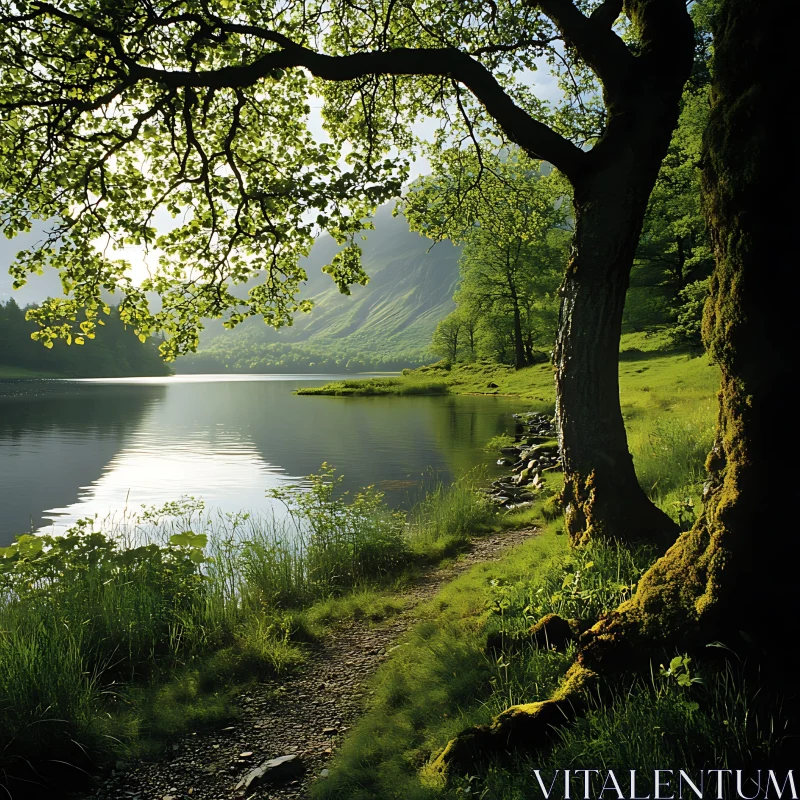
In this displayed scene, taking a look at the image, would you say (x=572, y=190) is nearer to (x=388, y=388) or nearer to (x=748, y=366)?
(x=748, y=366)

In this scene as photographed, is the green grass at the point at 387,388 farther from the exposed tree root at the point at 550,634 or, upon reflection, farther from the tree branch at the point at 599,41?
the exposed tree root at the point at 550,634

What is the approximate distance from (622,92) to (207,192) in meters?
6.13

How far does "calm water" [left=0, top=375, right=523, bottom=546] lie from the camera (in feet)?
60.9

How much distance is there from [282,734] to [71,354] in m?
156

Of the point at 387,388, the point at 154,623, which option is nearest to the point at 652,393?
the point at 154,623

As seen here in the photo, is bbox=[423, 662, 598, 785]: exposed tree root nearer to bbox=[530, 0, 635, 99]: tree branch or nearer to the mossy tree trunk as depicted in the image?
the mossy tree trunk

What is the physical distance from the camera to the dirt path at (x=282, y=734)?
15.0 feet

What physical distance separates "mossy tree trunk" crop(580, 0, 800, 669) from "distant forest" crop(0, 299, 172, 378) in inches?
4620

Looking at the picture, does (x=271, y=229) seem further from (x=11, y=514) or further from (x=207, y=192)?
(x=11, y=514)

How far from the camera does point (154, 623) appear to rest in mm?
7418

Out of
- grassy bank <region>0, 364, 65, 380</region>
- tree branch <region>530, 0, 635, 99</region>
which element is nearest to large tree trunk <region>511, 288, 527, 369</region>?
tree branch <region>530, 0, 635, 99</region>

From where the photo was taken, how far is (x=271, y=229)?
857 cm

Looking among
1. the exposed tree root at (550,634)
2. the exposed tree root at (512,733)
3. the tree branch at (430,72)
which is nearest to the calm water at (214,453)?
the tree branch at (430,72)

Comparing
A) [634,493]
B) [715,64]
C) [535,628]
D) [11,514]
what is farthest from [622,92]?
[11,514]
